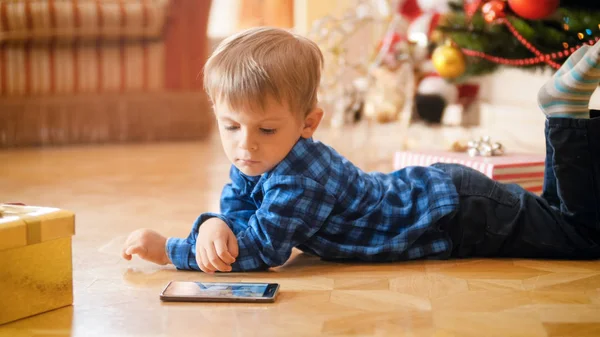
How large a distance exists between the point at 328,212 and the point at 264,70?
231mm

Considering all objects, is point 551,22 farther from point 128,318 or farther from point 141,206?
point 128,318

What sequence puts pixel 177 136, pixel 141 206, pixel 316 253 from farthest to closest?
pixel 177 136, pixel 141 206, pixel 316 253

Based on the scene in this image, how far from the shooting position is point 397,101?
2.63 meters

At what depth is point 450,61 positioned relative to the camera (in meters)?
2.01

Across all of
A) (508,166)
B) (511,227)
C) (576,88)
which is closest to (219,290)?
(511,227)

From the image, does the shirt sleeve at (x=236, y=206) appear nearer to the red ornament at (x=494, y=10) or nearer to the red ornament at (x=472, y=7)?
the red ornament at (x=494, y=10)

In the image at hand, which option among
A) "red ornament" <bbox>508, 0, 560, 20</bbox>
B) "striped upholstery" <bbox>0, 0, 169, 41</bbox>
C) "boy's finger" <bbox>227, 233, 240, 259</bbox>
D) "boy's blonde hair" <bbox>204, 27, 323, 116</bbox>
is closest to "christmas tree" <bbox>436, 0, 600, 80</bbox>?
"red ornament" <bbox>508, 0, 560, 20</bbox>

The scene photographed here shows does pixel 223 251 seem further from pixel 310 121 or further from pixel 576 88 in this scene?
pixel 576 88

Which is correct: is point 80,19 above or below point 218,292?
above

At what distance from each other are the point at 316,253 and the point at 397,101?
60.4 inches

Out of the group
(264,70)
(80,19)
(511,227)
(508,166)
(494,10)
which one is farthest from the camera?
(80,19)

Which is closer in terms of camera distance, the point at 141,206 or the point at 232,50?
the point at 232,50

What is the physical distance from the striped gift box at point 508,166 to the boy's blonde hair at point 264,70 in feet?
1.66

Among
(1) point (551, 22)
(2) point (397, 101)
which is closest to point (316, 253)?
(1) point (551, 22)
